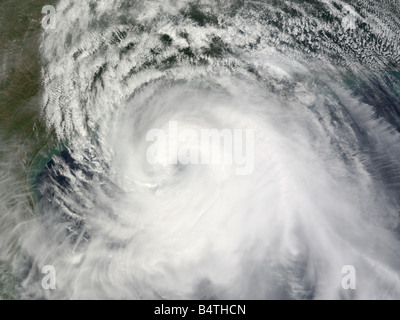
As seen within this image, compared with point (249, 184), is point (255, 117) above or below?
above

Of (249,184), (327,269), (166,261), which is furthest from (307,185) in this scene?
(166,261)

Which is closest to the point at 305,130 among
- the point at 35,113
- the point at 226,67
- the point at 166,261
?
the point at 226,67

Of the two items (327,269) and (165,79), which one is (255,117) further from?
(327,269)

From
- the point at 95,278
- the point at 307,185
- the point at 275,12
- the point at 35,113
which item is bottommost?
the point at 95,278

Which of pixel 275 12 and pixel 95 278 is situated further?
pixel 275 12

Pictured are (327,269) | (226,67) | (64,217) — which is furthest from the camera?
(226,67)

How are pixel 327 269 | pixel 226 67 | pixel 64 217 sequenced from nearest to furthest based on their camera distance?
pixel 327 269, pixel 64 217, pixel 226 67

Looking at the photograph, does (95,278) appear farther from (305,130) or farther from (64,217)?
(305,130)
